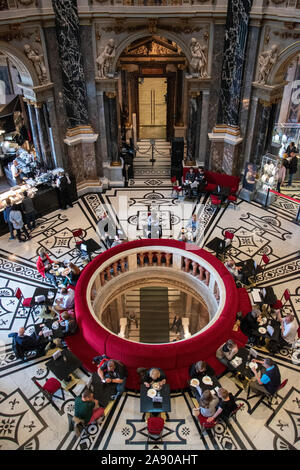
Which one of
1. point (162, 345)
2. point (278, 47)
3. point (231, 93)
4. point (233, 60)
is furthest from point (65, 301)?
point (278, 47)

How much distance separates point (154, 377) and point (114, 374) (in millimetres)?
774

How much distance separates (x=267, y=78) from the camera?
41.0 feet

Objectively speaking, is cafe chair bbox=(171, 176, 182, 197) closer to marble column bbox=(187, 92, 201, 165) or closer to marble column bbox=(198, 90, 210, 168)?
marble column bbox=(187, 92, 201, 165)

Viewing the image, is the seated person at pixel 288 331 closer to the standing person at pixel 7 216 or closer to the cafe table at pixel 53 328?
the cafe table at pixel 53 328

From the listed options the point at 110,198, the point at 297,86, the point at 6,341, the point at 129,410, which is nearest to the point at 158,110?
the point at 297,86

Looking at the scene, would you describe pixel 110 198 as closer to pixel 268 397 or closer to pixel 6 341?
pixel 6 341

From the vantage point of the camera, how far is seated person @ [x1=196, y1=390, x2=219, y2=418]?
7.17 m

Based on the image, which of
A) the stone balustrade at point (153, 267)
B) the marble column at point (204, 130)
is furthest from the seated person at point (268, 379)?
the marble column at point (204, 130)

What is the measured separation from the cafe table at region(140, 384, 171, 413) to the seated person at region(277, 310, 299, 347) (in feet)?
9.26

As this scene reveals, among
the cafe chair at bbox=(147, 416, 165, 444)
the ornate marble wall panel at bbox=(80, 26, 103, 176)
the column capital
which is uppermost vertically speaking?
the ornate marble wall panel at bbox=(80, 26, 103, 176)

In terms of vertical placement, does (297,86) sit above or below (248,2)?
below

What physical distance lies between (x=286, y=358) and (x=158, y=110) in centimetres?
1480

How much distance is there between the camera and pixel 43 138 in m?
13.5

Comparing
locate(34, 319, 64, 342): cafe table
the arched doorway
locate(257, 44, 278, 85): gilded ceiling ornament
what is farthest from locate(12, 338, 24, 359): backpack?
the arched doorway
